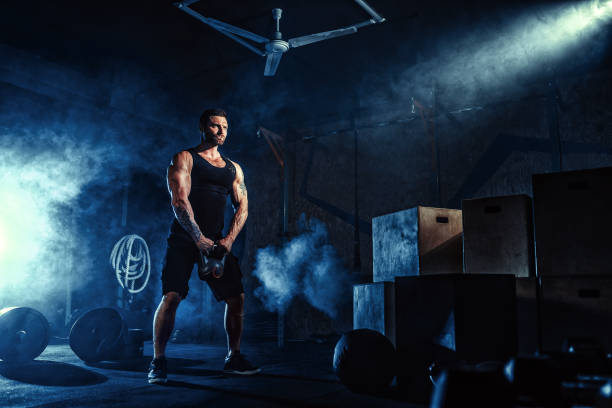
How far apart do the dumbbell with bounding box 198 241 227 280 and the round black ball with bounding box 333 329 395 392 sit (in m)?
1.05

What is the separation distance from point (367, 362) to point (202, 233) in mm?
1466

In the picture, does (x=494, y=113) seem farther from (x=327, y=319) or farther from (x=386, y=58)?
(x=327, y=319)

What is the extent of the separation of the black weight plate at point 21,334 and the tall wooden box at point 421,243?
296 cm

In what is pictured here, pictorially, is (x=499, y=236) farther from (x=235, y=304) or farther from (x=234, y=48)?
(x=234, y=48)

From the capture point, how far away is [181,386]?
2.83 metres

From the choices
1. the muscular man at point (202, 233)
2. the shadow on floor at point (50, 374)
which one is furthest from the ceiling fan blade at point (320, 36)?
the shadow on floor at point (50, 374)

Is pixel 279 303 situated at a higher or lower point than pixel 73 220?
lower

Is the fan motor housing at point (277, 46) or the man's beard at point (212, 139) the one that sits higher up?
the fan motor housing at point (277, 46)

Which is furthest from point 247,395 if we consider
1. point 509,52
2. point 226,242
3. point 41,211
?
point 41,211

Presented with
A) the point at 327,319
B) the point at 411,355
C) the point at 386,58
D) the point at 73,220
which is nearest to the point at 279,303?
the point at 327,319

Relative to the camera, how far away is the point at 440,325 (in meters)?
2.64

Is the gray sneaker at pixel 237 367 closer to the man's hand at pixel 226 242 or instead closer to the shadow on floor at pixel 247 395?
the shadow on floor at pixel 247 395

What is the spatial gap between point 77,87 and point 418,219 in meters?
5.52

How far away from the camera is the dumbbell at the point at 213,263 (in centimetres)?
315
